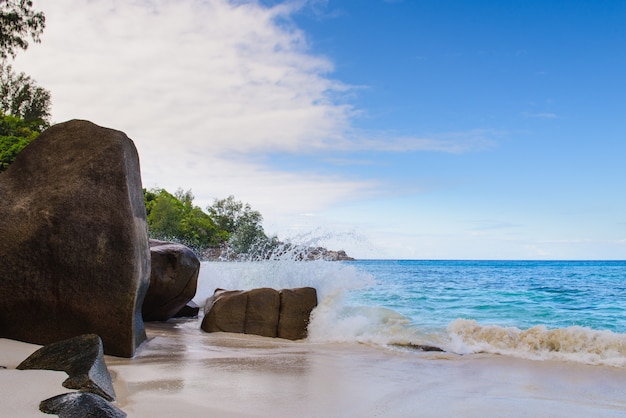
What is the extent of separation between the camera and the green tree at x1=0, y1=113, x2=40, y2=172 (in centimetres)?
3110

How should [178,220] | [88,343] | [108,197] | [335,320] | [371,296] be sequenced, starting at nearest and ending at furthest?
[88,343], [108,197], [335,320], [371,296], [178,220]

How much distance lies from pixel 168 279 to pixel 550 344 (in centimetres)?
605

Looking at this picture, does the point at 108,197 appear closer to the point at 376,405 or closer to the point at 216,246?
the point at 376,405

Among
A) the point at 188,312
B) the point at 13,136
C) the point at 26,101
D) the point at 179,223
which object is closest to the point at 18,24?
the point at 188,312

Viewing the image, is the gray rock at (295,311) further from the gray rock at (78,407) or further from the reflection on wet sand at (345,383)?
the gray rock at (78,407)

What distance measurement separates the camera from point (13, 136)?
37.2m

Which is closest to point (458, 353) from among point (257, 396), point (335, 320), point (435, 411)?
point (335, 320)

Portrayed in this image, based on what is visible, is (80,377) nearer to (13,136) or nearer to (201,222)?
(13,136)

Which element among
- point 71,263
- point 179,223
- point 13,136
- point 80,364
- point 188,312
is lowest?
point 188,312

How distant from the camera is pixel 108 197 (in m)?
6.12

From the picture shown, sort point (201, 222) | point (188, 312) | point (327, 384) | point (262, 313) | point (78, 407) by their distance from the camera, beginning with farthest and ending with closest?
point (201, 222)
point (188, 312)
point (262, 313)
point (327, 384)
point (78, 407)

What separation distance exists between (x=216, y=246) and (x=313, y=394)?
74.4 meters

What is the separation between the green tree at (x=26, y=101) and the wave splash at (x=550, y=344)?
47339mm

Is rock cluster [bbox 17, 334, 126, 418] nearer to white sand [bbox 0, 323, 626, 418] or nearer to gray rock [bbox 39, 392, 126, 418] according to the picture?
gray rock [bbox 39, 392, 126, 418]
